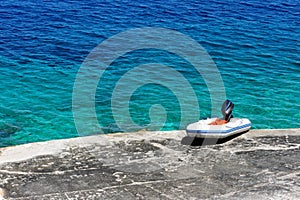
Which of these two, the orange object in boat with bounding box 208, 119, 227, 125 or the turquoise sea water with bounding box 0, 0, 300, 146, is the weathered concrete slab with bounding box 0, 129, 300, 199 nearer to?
the orange object in boat with bounding box 208, 119, 227, 125

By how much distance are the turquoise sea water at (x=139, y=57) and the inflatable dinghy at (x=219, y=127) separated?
2.29 m

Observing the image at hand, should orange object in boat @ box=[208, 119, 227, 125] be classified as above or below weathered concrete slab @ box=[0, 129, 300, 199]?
above

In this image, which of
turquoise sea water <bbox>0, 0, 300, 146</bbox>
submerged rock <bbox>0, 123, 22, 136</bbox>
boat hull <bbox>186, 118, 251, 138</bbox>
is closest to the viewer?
boat hull <bbox>186, 118, 251, 138</bbox>

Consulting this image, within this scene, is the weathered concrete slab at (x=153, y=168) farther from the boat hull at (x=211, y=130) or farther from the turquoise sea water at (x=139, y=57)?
the turquoise sea water at (x=139, y=57)

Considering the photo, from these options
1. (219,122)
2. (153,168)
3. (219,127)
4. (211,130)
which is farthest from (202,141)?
(153,168)

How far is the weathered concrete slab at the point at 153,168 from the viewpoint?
323 inches

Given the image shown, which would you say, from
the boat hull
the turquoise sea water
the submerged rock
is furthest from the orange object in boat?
the submerged rock

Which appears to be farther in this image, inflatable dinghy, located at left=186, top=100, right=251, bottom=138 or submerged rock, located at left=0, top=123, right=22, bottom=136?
submerged rock, located at left=0, top=123, right=22, bottom=136

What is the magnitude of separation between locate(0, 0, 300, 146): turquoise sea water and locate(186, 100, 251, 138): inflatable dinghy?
2.29 metres

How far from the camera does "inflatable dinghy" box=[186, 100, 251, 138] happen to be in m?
10.0

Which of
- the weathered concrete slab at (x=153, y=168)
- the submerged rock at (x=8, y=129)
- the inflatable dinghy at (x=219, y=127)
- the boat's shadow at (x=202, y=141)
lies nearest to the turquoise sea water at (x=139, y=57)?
the submerged rock at (x=8, y=129)

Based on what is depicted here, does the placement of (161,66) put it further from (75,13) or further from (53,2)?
(53,2)

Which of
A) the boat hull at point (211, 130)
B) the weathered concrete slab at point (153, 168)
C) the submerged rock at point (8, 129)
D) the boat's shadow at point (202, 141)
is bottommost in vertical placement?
the submerged rock at point (8, 129)

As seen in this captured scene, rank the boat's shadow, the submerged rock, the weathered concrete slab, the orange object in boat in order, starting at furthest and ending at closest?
1. the submerged rock
2. the orange object in boat
3. the boat's shadow
4. the weathered concrete slab
